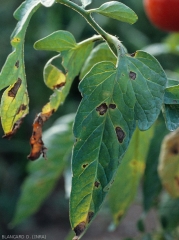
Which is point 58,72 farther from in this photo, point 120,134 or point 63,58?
point 120,134

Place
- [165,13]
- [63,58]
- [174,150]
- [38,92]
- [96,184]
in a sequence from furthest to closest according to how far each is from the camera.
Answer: [38,92] → [165,13] → [174,150] → [63,58] → [96,184]

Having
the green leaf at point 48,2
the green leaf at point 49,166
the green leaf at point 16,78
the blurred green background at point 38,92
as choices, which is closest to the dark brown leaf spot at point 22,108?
the green leaf at point 16,78

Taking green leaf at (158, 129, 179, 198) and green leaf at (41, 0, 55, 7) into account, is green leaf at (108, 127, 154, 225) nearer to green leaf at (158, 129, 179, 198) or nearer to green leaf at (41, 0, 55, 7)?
green leaf at (158, 129, 179, 198)

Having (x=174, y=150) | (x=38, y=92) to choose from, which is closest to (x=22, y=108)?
(x=174, y=150)

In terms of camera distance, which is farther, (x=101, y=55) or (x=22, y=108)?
(x=101, y=55)

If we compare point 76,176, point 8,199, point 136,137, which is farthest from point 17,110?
point 8,199

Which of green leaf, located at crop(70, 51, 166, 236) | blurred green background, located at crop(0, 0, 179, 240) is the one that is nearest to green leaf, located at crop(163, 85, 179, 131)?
green leaf, located at crop(70, 51, 166, 236)

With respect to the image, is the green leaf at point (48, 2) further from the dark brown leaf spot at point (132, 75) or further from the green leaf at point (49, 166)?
the green leaf at point (49, 166)
